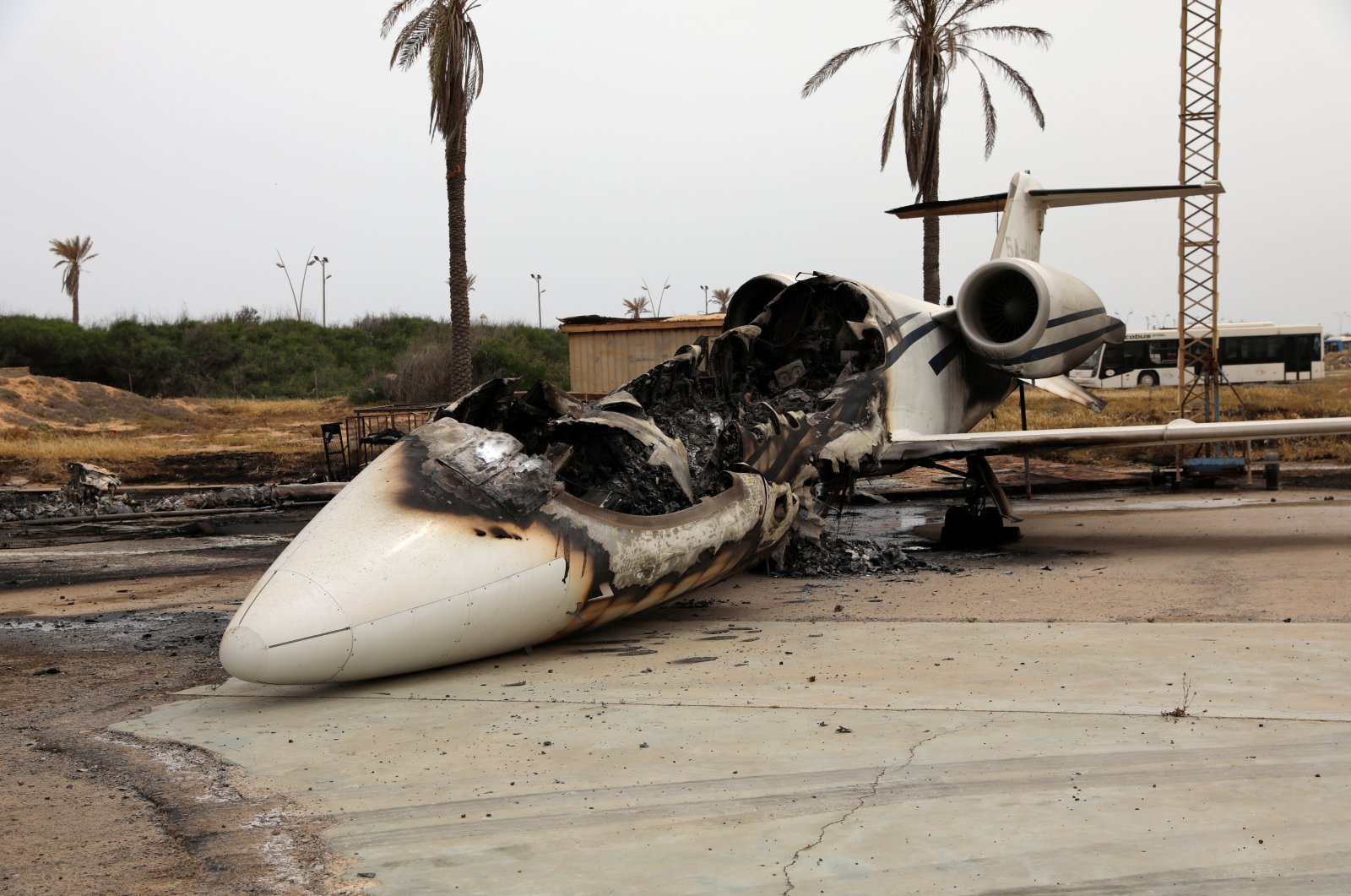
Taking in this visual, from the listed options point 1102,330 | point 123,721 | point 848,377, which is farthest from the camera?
point 1102,330

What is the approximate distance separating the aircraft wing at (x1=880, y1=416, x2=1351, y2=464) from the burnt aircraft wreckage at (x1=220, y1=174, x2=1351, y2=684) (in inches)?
1.3

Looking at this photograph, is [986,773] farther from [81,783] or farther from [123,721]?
[123,721]

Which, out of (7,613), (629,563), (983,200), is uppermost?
(983,200)

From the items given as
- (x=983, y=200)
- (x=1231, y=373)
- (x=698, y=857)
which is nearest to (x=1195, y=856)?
(x=698, y=857)

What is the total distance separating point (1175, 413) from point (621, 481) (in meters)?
24.0

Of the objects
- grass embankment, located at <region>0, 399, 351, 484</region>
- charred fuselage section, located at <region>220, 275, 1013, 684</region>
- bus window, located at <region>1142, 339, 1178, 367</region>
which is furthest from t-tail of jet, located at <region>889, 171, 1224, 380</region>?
bus window, located at <region>1142, 339, 1178, 367</region>

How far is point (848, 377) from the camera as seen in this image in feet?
41.8

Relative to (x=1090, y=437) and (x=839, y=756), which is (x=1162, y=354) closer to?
(x=1090, y=437)

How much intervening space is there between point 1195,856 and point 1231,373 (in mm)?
46865

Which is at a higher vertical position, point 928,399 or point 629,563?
point 928,399

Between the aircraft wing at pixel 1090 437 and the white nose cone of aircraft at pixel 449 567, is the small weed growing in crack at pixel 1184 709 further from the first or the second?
the aircraft wing at pixel 1090 437

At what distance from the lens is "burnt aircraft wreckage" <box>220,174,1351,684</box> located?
699 centimetres

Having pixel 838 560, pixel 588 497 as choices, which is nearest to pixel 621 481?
pixel 588 497

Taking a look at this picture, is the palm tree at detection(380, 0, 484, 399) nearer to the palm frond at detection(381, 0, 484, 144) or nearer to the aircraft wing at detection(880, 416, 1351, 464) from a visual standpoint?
the palm frond at detection(381, 0, 484, 144)
